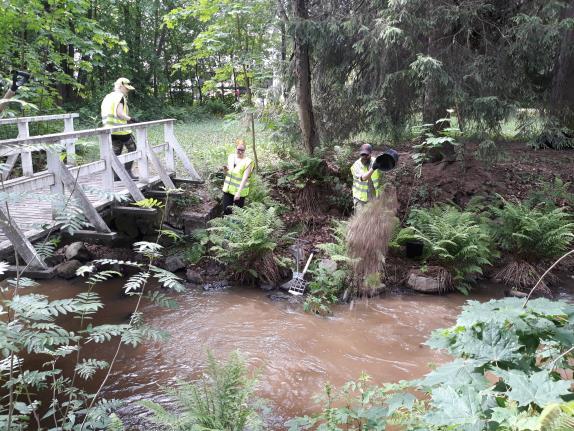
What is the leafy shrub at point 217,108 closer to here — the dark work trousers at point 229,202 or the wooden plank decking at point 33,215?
the dark work trousers at point 229,202

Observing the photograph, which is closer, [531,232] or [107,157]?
[107,157]

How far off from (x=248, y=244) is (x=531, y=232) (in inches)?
210

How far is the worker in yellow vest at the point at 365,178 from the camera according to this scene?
8.14 m

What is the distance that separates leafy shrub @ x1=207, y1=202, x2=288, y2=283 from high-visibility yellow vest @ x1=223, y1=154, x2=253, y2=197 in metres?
0.43

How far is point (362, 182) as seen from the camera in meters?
8.45

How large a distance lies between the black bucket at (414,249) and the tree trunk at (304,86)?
3.60 m

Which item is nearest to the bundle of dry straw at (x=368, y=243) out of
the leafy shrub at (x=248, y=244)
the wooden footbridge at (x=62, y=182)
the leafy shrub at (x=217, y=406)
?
the leafy shrub at (x=248, y=244)

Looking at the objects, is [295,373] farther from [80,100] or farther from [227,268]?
[80,100]

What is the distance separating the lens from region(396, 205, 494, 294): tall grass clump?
8611 millimetres

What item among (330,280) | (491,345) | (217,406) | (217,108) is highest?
(217,108)

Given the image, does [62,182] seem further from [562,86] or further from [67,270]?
[562,86]

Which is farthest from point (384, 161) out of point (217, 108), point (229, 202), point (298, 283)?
point (217, 108)

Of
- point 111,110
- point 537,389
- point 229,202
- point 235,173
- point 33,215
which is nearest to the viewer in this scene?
point 537,389

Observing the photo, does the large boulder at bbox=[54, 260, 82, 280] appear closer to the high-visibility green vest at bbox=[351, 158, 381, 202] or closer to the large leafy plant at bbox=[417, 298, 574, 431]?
the high-visibility green vest at bbox=[351, 158, 381, 202]
